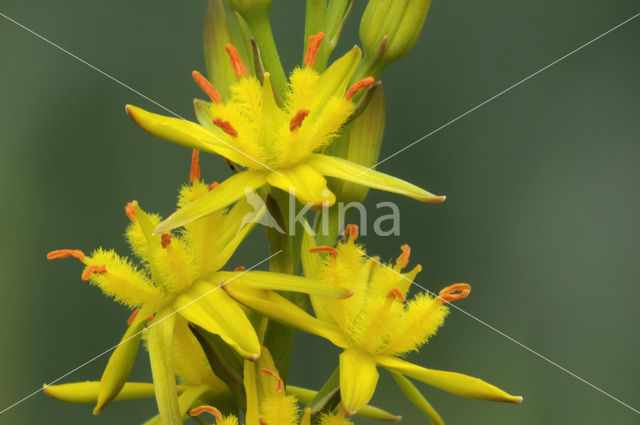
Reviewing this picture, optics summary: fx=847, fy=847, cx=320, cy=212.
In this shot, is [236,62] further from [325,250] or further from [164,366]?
[164,366]

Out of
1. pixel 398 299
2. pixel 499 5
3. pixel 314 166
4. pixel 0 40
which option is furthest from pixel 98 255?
pixel 499 5


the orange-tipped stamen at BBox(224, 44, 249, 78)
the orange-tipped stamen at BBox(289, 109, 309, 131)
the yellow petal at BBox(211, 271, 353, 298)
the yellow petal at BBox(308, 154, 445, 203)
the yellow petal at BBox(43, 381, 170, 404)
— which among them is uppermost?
the orange-tipped stamen at BBox(224, 44, 249, 78)

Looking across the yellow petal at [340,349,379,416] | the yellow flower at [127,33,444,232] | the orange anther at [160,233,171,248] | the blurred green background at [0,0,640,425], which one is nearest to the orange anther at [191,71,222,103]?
the yellow flower at [127,33,444,232]

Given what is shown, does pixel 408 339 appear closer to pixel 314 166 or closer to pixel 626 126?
pixel 314 166

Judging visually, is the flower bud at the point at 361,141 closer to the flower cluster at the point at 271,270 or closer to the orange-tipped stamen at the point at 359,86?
the flower cluster at the point at 271,270

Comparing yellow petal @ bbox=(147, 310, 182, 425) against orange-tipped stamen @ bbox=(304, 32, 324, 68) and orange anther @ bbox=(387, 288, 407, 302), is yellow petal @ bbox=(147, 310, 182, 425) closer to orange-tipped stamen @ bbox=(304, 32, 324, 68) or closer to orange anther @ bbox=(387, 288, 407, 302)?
orange anther @ bbox=(387, 288, 407, 302)

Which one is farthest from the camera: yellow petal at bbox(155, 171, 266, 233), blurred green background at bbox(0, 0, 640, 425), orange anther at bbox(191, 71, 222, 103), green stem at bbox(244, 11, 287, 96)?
blurred green background at bbox(0, 0, 640, 425)

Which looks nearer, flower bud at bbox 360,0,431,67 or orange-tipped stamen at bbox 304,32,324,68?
orange-tipped stamen at bbox 304,32,324,68

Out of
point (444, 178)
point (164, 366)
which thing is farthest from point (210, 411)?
point (444, 178)
